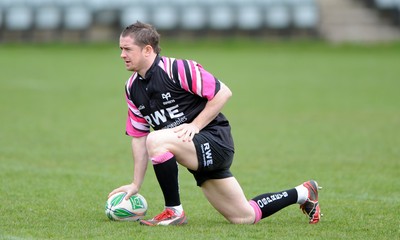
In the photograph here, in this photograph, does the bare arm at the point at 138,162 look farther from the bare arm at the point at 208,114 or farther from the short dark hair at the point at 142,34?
the short dark hair at the point at 142,34

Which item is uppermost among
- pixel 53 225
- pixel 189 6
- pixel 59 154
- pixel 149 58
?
pixel 149 58

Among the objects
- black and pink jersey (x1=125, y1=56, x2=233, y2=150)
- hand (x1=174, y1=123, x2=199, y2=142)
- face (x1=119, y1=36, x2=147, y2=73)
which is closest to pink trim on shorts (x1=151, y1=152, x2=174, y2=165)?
hand (x1=174, y1=123, x2=199, y2=142)

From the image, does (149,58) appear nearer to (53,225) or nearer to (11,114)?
(53,225)

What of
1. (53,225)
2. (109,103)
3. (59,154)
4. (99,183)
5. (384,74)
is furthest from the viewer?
(384,74)

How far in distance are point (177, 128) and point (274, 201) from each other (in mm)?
1101

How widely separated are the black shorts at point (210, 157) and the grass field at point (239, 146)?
0.42m

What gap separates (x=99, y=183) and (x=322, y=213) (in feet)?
9.10

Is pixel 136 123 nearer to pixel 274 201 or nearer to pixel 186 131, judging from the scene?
pixel 186 131

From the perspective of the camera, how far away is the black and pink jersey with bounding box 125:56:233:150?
22.4ft

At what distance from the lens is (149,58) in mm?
6914

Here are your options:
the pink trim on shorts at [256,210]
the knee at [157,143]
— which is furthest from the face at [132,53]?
the pink trim on shorts at [256,210]

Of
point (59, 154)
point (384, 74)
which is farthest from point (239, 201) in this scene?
point (384, 74)

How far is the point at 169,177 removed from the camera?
671 centimetres

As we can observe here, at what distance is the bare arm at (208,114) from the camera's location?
680 centimetres
